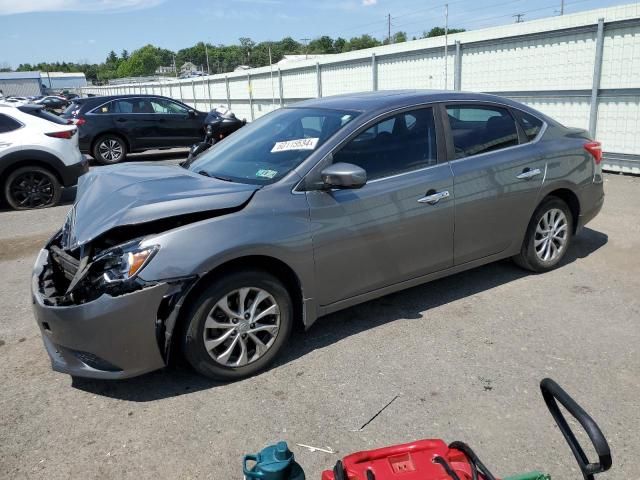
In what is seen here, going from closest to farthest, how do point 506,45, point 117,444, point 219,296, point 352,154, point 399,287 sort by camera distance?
point 117,444, point 219,296, point 352,154, point 399,287, point 506,45

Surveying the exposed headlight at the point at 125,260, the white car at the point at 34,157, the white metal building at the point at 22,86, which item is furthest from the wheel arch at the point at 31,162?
the white metal building at the point at 22,86

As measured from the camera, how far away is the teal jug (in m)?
1.89

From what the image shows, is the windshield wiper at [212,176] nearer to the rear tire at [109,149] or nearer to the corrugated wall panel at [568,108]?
the corrugated wall panel at [568,108]

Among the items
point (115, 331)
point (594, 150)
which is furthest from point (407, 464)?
point (594, 150)

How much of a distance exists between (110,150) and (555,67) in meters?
9.92

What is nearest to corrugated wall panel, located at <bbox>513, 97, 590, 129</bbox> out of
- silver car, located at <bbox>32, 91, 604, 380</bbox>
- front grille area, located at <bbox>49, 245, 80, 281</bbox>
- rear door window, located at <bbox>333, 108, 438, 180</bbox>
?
silver car, located at <bbox>32, 91, 604, 380</bbox>

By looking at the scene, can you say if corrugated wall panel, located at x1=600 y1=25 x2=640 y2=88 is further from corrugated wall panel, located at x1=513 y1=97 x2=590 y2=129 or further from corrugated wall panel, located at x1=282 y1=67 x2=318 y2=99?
corrugated wall panel, located at x1=282 y1=67 x2=318 y2=99

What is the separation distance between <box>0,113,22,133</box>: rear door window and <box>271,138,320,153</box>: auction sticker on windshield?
649cm

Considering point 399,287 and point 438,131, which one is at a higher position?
point 438,131

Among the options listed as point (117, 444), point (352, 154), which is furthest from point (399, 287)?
point (117, 444)

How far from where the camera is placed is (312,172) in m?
3.58

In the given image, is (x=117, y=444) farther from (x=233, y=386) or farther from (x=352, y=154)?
(x=352, y=154)

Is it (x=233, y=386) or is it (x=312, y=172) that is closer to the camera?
(x=233, y=386)

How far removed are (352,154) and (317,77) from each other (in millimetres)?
13876
